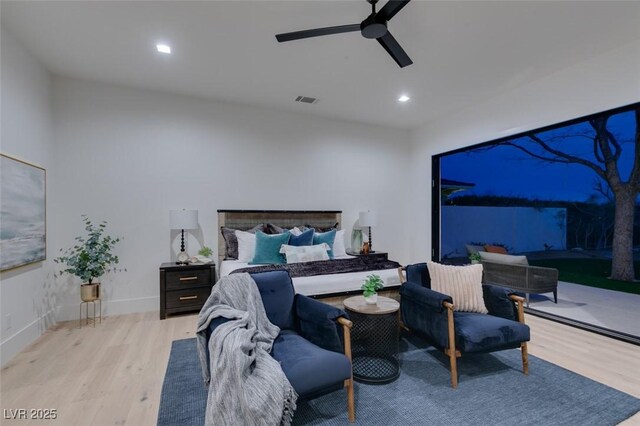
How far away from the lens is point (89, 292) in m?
3.59

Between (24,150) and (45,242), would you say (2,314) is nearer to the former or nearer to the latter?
(45,242)

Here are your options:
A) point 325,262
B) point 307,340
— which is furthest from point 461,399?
point 325,262

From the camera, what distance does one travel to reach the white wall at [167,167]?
3916 mm

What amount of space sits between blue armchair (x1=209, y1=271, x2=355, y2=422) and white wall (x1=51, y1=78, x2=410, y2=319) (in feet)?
8.24

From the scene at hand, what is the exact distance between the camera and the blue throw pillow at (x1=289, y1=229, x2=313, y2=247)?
4305 millimetres

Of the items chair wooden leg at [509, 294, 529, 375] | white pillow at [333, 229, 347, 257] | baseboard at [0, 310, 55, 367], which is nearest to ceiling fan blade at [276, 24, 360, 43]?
chair wooden leg at [509, 294, 529, 375]

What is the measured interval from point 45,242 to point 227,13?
11.0 feet

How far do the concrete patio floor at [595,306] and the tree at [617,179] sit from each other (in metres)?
0.47

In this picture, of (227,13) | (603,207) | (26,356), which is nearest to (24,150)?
(26,356)

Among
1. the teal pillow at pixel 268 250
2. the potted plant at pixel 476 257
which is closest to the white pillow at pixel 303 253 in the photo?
the teal pillow at pixel 268 250

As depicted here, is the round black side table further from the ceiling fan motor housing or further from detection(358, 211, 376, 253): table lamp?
detection(358, 211, 376, 253): table lamp

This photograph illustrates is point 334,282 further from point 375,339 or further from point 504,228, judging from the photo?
point 504,228

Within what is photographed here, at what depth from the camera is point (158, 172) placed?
169 inches

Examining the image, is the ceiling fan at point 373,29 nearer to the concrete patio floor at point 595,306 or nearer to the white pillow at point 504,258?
the white pillow at point 504,258
